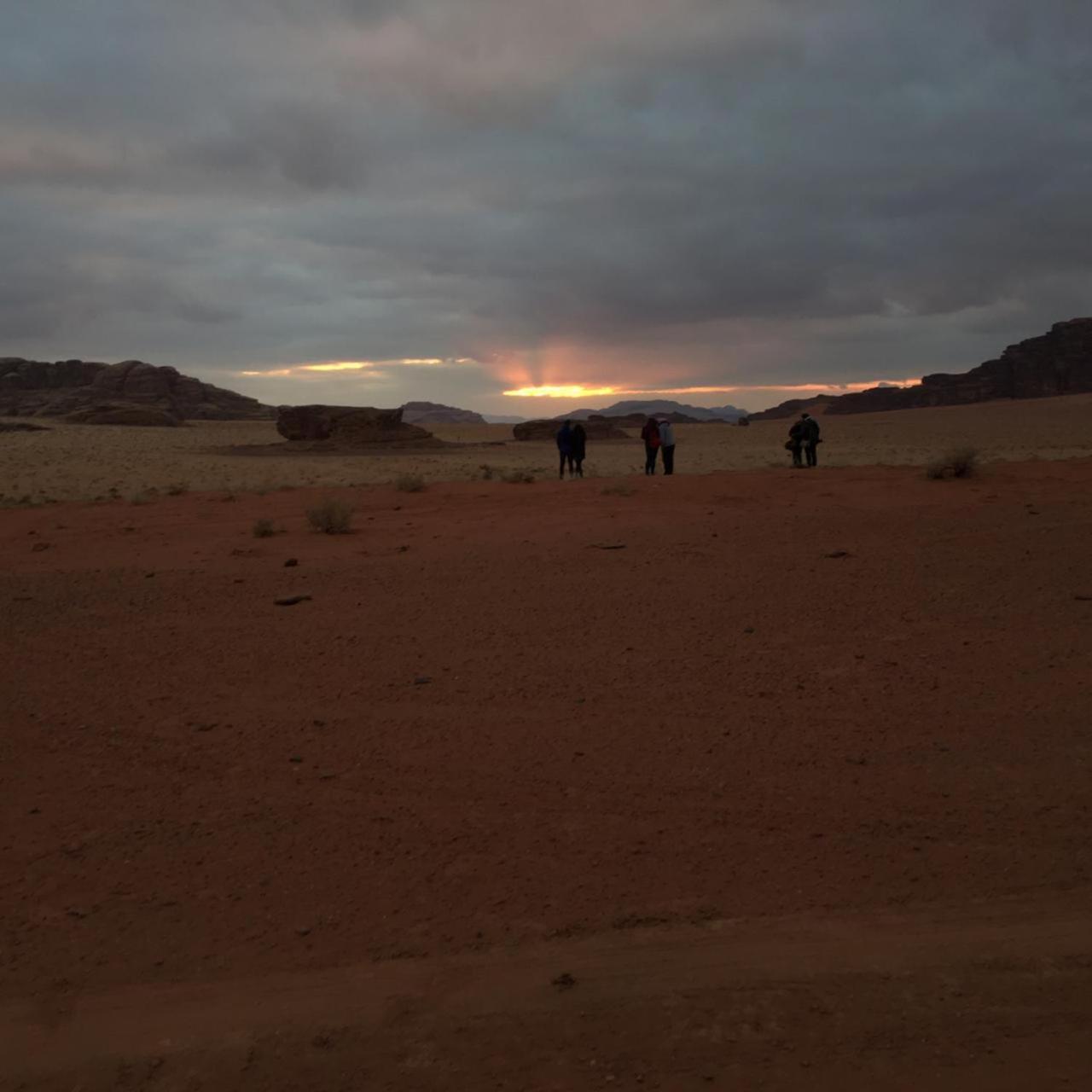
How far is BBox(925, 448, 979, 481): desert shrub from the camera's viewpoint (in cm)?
1838

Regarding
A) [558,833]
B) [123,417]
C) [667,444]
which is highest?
[123,417]

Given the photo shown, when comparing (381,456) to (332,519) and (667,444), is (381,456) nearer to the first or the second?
(667,444)

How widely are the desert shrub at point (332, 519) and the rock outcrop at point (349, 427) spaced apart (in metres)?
39.6

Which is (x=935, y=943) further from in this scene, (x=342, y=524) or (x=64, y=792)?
(x=342, y=524)

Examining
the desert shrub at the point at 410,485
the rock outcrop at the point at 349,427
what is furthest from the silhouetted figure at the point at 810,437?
the rock outcrop at the point at 349,427

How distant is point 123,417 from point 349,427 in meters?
48.3

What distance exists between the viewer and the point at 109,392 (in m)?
127

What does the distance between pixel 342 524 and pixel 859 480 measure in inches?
381

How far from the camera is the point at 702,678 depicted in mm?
7758

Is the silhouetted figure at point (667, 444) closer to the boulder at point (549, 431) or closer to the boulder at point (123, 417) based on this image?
the boulder at point (549, 431)

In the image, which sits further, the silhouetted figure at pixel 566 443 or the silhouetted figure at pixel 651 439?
the silhouetted figure at pixel 566 443

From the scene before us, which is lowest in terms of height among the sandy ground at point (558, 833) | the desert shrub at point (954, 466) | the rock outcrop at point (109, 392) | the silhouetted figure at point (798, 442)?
the sandy ground at point (558, 833)

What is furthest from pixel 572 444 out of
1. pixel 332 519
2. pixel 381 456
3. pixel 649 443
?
pixel 381 456

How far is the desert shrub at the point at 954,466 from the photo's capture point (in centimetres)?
1838
